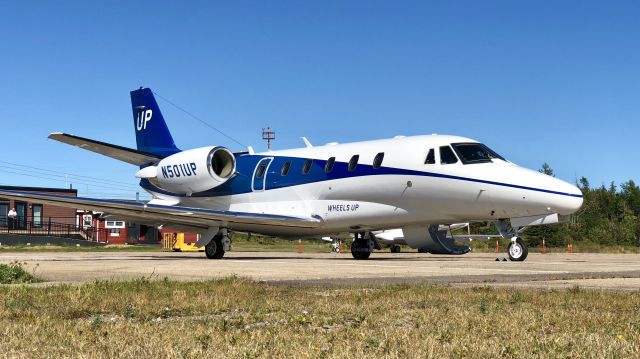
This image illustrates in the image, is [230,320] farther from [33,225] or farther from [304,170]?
[33,225]

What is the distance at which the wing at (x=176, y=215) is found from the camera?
2028 cm

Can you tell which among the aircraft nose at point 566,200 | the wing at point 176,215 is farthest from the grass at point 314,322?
the wing at point 176,215

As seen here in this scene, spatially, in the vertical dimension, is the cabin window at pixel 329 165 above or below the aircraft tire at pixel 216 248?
above

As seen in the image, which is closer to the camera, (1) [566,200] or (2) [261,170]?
(1) [566,200]

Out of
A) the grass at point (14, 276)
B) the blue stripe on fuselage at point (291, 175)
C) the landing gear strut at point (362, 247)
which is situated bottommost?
the grass at point (14, 276)

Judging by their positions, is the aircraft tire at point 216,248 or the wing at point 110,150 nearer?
the wing at point 110,150

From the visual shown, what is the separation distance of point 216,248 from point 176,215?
81.8 inches

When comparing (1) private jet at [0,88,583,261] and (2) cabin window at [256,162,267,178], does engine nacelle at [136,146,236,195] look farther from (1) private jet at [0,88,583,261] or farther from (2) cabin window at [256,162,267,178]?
(2) cabin window at [256,162,267,178]

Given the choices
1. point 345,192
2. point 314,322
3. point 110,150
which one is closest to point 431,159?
point 345,192

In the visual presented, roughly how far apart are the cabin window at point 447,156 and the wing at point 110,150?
10.4 meters

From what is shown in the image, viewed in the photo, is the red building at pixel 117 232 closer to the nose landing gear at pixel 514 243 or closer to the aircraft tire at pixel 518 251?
the nose landing gear at pixel 514 243

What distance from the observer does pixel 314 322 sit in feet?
18.1

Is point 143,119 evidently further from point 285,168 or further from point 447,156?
point 447,156

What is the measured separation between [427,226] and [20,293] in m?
14.0
